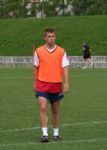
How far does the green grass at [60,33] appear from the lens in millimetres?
53156

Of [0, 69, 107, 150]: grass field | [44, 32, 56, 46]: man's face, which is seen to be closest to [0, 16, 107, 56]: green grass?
[0, 69, 107, 150]: grass field

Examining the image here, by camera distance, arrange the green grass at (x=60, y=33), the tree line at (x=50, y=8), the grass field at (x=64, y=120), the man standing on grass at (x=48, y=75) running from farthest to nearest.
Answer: the tree line at (x=50, y=8) < the green grass at (x=60, y=33) < the man standing on grass at (x=48, y=75) < the grass field at (x=64, y=120)

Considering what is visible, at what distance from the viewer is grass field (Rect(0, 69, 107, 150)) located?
11.9 meters

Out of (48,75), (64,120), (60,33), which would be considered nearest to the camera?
(48,75)

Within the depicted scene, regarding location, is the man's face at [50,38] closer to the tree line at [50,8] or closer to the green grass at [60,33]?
the green grass at [60,33]

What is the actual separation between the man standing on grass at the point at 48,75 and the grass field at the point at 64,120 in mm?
557

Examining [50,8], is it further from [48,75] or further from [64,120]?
[48,75]

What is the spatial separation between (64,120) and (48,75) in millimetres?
3602

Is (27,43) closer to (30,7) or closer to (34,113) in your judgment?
(30,7)

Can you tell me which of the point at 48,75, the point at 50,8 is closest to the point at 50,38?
the point at 48,75

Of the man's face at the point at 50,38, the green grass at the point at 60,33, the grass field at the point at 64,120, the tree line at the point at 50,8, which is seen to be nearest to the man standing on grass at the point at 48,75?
the man's face at the point at 50,38

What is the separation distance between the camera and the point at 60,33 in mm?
56094

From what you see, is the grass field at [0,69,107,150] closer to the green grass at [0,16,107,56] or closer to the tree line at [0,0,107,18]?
the green grass at [0,16,107,56]

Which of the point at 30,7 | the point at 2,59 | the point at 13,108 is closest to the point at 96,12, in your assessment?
the point at 30,7
